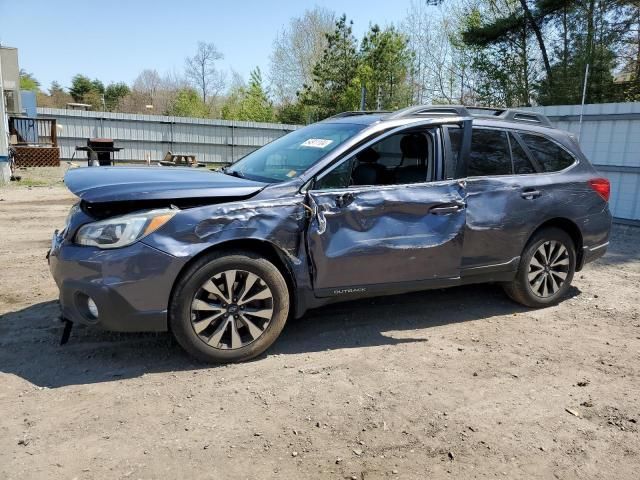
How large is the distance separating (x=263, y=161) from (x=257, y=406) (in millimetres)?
2241

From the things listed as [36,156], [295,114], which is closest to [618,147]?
[36,156]

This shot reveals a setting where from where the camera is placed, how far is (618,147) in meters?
10.1

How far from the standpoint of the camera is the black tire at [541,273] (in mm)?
4906

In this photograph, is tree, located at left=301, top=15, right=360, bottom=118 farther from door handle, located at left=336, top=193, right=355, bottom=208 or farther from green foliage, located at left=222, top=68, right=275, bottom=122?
door handle, located at left=336, top=193, right=355, bottom=208

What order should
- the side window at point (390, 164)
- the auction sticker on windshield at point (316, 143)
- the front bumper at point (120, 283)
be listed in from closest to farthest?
the front bumper at point (120, 283) < the side window at point (390, 164) < the auction sticker on windshield at point (316, 143)

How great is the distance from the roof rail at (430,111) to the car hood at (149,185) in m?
1.38

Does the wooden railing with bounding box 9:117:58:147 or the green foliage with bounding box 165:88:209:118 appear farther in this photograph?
the green foliage with bounding box 165:88:209:118

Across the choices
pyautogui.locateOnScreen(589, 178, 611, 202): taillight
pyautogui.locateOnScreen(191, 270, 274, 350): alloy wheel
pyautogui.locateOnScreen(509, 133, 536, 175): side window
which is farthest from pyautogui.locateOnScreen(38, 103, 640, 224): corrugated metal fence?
pyautogui.locateOnScreen(191, 270, 274, 350): alloy wheel

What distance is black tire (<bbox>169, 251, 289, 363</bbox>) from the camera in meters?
3.46

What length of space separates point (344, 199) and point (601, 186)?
3005 millimetres

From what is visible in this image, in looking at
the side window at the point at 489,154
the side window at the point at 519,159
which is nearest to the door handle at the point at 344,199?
the side window at the point at 489,154

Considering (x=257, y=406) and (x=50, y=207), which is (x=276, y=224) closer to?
(x=257, y=406)

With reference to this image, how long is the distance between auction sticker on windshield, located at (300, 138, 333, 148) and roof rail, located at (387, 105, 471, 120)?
0.56 metres

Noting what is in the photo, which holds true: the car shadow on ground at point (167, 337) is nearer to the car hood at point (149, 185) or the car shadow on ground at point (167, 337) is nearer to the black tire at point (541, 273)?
the black tire at point (541, 273)
